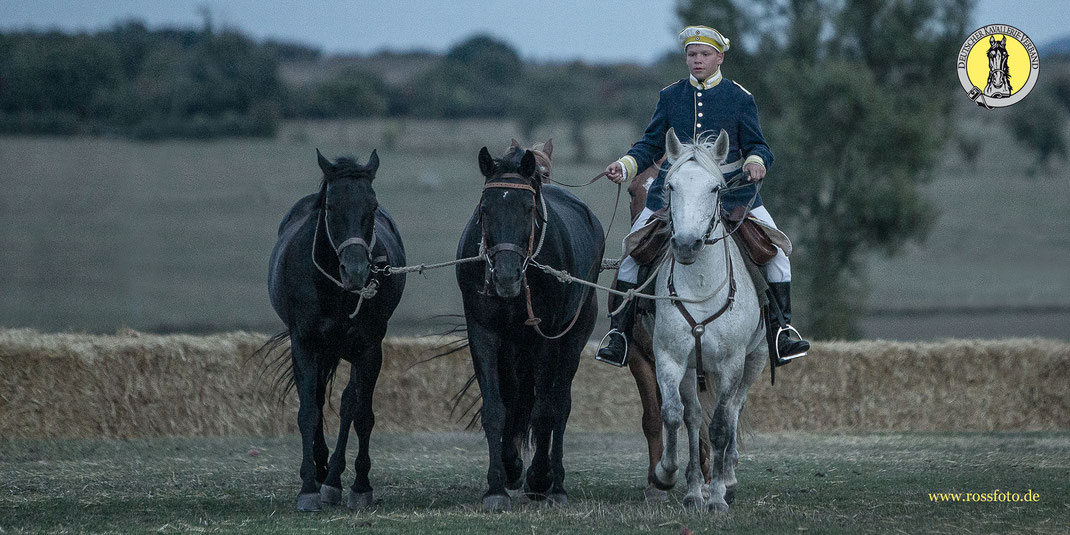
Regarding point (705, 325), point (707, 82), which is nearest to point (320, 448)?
point (705, 325)

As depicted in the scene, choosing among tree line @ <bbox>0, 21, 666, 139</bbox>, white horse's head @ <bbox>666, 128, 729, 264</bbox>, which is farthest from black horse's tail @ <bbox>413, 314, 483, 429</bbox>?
tree line @ <bbox>0, 21, 666, 139</bbox>

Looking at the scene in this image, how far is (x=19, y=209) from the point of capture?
41.7m

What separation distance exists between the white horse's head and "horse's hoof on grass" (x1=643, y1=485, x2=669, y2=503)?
7.08 ft

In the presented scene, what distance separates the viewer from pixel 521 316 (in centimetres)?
876

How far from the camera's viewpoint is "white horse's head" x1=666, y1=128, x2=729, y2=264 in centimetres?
744

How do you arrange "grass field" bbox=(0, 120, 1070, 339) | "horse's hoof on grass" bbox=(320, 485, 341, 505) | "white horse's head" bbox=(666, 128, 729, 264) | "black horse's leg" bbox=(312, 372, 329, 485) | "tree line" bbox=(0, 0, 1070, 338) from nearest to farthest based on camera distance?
"white horse's head" bbox=(666, 128, 729, 264), "horse's hoof on grass" bbox=(320, 485, 341, 505), "black horse's leg" bbox=(312, 372, 329, 485), "tree line" bbox=(0, 0, 1070, 338), "grass field" bbox=(0, 120, 1070, 339)

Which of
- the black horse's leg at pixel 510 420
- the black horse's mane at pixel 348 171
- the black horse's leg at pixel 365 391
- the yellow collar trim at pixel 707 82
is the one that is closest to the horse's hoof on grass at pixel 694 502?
the black horse's leg at pixel 510 420

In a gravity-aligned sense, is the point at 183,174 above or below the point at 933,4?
below

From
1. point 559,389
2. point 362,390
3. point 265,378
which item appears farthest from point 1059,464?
point 265,378

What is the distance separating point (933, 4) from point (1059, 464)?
21.7 m

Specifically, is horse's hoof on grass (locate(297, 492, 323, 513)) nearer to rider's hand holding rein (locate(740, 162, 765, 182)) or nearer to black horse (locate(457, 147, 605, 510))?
black horse (locate(457, 147, 605, 510))

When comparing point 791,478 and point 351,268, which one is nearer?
point 351,268

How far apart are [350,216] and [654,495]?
3.11 m

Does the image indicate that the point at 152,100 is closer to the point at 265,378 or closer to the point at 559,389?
the point at 265,378
